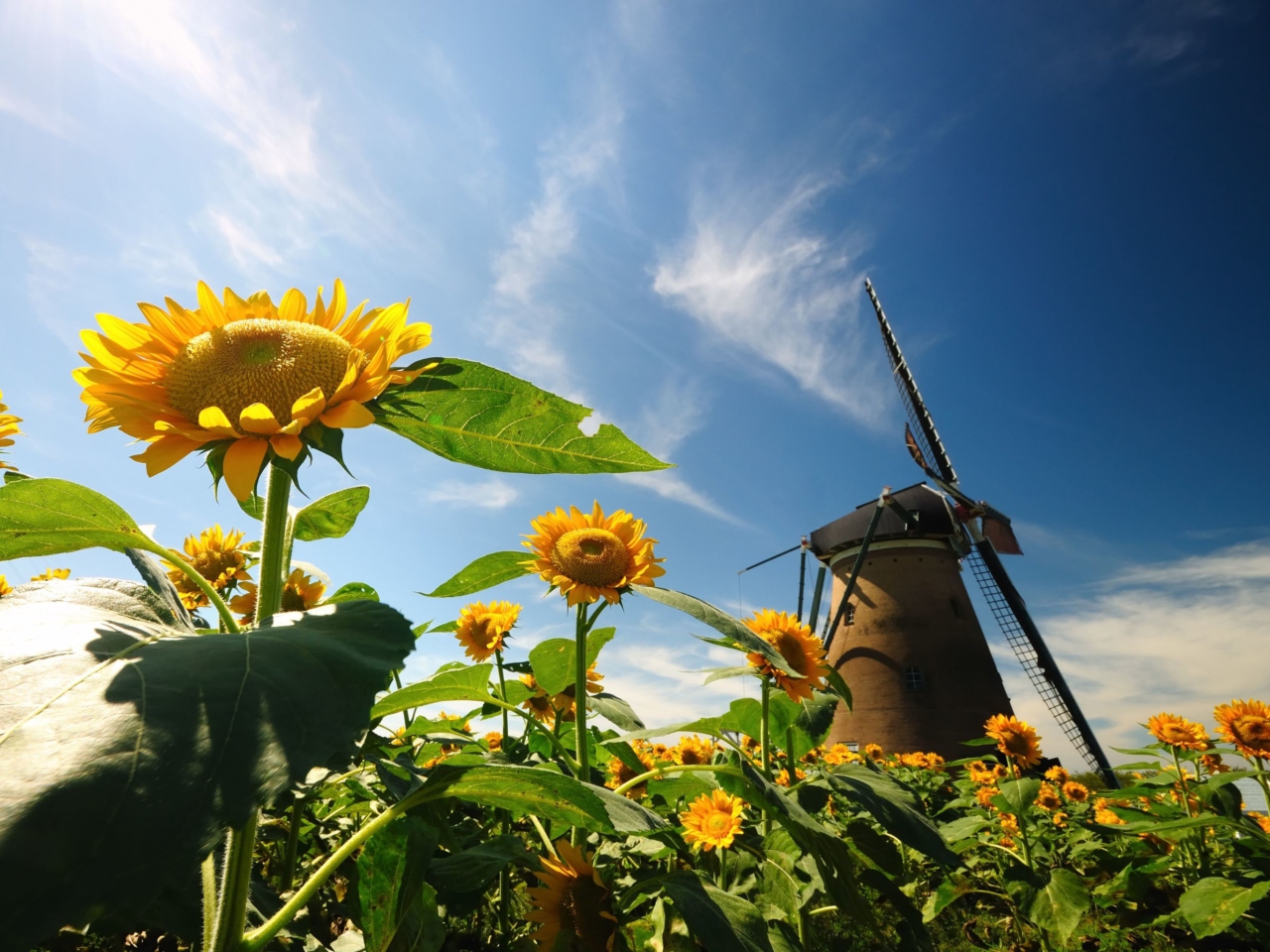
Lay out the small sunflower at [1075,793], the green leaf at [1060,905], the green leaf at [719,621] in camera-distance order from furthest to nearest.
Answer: the small sunflower at [1075,793]
the green leaf at [1060,905]
the green leaf at [719,621]

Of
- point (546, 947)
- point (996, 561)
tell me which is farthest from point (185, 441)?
point (996, 561)

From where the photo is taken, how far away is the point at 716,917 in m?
1.55

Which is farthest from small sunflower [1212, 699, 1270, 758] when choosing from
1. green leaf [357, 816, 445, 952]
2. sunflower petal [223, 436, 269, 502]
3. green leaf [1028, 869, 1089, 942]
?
sunflower petal [223, 436, 269, 502]

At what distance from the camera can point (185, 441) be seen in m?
1.26

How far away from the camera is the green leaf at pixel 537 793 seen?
1.22 metres

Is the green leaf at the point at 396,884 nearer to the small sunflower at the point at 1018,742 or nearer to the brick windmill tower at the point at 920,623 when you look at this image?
the small sunflower at the point at 1018,742

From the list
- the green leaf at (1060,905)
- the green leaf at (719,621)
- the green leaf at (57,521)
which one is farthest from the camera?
the green leaf at (1060,905)

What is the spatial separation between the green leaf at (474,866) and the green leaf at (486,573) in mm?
672

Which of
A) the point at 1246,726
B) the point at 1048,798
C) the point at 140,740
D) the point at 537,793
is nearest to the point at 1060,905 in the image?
the point at 1246,726

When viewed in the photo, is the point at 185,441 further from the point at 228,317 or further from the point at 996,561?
the point at 996,561

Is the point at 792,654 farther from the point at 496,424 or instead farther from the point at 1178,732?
the point at 1178,732

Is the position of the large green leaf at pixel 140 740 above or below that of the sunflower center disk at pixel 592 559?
below

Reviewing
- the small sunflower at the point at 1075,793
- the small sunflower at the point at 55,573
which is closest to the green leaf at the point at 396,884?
the small sunflower at the point at 55,573

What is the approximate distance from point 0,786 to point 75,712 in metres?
0.10
